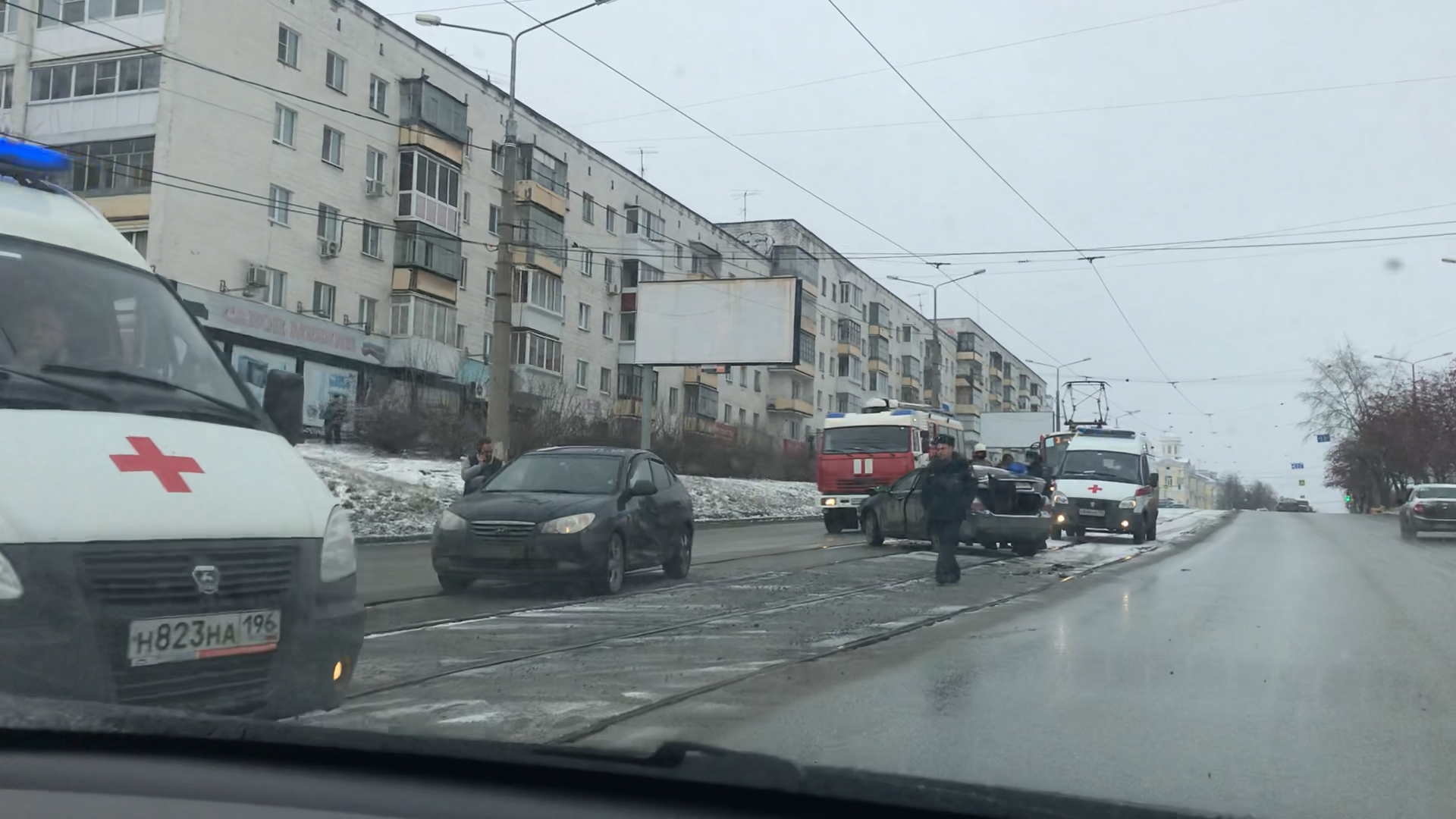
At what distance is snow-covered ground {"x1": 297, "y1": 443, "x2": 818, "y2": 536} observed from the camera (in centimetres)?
2123

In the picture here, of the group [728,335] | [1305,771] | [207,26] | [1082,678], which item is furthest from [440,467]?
[1305,771]

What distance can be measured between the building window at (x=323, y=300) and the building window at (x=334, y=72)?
5977 mm

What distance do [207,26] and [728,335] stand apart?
52.5 feet

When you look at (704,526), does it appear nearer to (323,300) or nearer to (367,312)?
(323,300)

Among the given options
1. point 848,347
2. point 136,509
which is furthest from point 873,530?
point 848,347

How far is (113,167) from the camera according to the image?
30.7m

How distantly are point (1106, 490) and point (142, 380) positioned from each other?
22.0m

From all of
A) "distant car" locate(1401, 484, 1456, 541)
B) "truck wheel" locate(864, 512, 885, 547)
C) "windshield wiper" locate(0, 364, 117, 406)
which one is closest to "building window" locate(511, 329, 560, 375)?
"truck wheel" locate(864, 512, 885, 547)

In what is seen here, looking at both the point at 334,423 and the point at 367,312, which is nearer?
the point at 334,423

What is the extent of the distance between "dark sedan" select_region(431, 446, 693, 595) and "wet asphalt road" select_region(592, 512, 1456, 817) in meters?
3.34

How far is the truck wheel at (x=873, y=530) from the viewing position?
2022 cm

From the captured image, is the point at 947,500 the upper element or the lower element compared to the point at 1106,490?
lower

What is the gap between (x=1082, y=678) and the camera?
23.7 ft

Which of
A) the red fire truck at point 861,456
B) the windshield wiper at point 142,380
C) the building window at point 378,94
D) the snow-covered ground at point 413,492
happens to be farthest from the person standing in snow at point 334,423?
the windshield wiper at point 142,380
